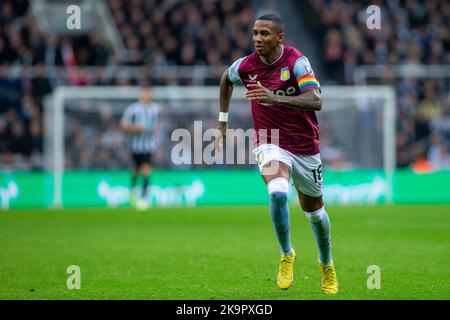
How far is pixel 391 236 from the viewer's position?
13.6 metres

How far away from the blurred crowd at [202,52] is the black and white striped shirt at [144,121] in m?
2.58

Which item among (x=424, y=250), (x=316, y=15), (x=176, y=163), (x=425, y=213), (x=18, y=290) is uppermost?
(x=316, y=15)

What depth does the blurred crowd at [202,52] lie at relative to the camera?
72.4 feet

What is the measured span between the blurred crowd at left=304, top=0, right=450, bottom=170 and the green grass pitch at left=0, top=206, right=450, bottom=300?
6.52m

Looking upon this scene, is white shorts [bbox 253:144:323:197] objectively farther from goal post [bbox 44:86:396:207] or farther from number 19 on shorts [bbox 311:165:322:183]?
goal post [bbox 44:86:396:207]

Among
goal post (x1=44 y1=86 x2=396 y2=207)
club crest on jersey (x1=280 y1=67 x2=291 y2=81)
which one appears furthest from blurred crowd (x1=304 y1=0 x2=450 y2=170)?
club crest on jersey (x1=280 y1=67 x2=291 y2=81)

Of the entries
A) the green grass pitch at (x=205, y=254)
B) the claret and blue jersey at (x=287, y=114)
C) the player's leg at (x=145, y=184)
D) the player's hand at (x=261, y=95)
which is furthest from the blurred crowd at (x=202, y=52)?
the player's hand at (x=261, y=95)

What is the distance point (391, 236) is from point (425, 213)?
467cm

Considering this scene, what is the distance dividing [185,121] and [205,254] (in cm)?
1135

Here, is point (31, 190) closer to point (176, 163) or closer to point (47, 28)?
point (176, 163)

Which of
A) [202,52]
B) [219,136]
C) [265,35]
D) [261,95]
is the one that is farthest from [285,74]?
[202,52]

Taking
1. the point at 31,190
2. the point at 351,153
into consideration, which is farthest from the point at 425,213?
the point at 31,190
